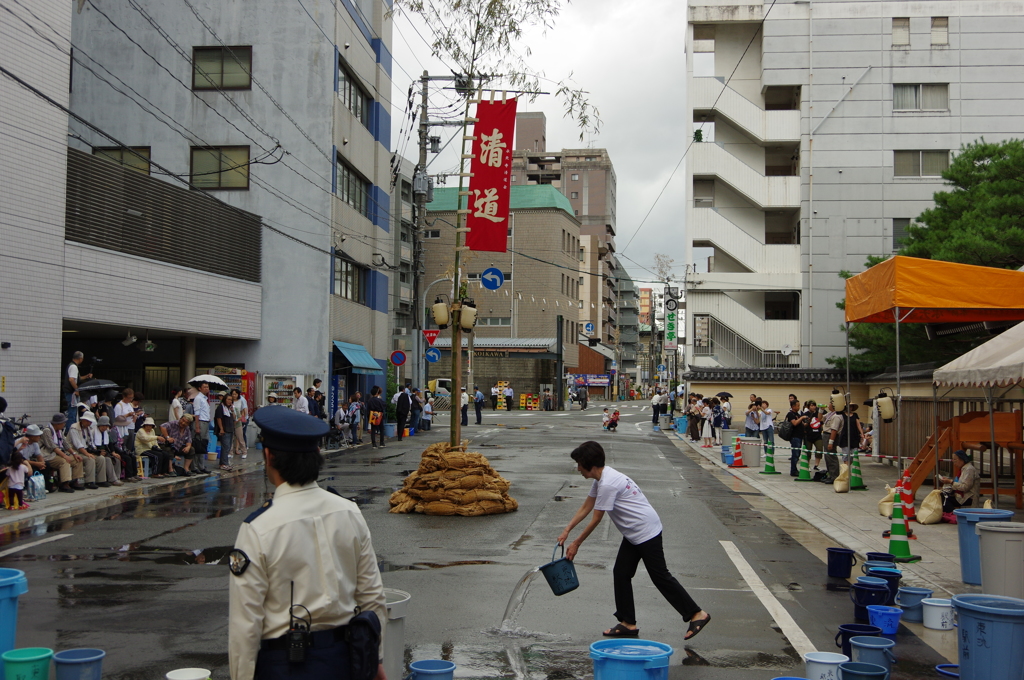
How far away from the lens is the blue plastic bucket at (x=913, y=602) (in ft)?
26.1

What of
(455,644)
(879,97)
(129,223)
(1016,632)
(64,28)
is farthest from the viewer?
(879,97)

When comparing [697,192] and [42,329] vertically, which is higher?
[697,192]

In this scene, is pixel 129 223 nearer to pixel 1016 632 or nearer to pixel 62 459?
pixel 62 459

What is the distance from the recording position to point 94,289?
21.9 meters

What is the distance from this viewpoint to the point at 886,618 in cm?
728

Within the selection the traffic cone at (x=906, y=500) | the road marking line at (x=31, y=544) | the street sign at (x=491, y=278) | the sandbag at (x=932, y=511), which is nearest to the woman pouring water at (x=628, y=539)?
the traffic cone at (x=906, y=500)

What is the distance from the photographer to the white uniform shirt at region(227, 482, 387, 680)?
334cm

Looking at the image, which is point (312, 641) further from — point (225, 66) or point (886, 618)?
point (225, 66)

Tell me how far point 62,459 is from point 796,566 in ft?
40.7

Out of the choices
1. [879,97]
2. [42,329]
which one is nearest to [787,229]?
[879,97]

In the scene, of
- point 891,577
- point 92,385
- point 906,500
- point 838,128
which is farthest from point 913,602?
point 838,128

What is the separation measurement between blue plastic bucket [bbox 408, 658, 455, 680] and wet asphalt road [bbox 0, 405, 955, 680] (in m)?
1.13

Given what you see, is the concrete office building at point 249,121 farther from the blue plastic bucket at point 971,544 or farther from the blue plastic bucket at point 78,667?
the blue plastic bucket at point 78,667

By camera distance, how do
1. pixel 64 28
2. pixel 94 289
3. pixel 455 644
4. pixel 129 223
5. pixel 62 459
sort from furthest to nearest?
pixel 129 223
pixel 94 289
pixel 64 28
pixel 62 459
pixel 455 644
